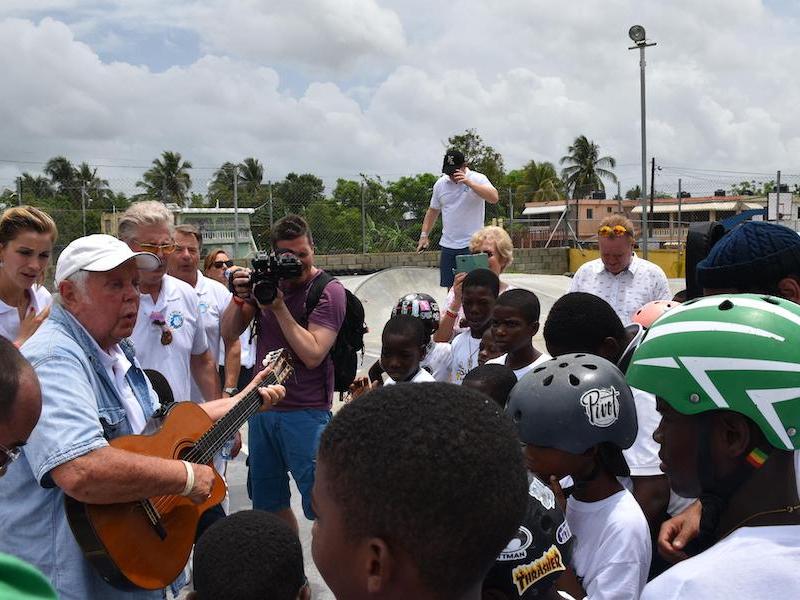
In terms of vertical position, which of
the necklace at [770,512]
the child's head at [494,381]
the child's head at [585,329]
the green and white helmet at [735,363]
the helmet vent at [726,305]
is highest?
the helmet vent at [726,305]

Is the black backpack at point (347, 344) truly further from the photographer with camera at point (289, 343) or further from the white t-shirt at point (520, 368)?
the white t-shirt at point (520, 368)

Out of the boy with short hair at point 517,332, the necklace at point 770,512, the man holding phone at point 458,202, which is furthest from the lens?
the man holding phone at point 458,202

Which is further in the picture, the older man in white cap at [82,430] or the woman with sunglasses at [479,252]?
the woman with sunglasses at [479,252]

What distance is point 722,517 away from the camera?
5.71 feet

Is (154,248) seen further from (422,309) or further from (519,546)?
(519,546)

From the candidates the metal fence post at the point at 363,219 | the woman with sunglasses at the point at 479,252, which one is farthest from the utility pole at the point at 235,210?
the woman with sunglasses at the point at 479,252

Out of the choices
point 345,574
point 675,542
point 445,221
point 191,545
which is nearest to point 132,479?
point 191,545

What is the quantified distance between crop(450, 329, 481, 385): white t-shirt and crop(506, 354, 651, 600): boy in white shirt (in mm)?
2500

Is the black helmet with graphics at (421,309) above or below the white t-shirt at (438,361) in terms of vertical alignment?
above

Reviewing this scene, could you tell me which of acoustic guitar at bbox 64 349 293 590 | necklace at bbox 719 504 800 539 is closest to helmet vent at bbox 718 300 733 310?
necklace at bbox 719 504 800 539

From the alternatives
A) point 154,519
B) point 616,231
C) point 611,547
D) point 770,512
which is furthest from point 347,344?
point 770,512

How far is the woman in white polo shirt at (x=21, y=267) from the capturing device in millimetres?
4457

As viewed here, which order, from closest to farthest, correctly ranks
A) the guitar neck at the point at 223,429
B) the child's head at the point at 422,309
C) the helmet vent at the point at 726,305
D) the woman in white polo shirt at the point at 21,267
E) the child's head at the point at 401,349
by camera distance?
the helmet vent at the point at 726,305 → the guitar neck at the point at 223,429 → the woman in white polo shirt at the point at 21,267 → the child's head at the point at 401,349 → the child's head at the point at 422,309

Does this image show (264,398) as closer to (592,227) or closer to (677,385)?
(677,385)
